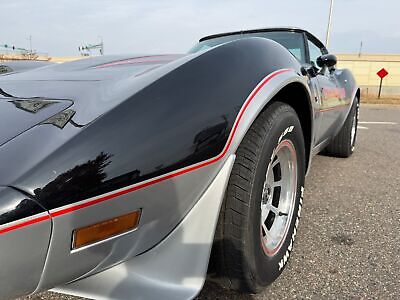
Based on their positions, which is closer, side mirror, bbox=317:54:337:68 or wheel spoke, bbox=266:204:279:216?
wheel spoke, bbox=266:204:279:216

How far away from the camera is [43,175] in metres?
0.92

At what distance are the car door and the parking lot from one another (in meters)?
0.49

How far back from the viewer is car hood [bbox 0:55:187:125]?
116cm

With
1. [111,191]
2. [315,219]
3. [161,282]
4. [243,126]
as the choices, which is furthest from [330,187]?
[111,191]

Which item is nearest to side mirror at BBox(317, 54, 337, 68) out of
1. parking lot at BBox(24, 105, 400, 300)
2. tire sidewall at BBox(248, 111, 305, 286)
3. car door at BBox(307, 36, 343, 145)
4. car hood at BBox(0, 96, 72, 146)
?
car door at BBox(307, 36, 343, 145)

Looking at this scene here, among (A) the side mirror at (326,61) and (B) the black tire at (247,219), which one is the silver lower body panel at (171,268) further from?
(A) the side mirror at (326,61)

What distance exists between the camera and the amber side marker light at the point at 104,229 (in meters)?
0.97

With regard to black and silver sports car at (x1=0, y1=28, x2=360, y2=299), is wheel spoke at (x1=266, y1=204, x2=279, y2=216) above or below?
below

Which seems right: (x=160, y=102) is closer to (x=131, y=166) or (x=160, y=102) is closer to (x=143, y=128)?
(x=143, y=128)

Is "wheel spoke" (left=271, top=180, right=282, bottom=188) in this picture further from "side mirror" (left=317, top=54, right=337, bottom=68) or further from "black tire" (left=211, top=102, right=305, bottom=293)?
"side mirror" (left=317, top=54, right=337, bottom=68)

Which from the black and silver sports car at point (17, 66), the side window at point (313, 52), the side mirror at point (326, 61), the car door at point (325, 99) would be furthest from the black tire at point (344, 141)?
the black and silver sports car at point (17, 66)

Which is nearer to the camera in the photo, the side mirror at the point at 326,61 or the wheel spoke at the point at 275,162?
the wheel spoke at the point at 275,162

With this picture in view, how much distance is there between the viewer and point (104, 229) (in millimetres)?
1018

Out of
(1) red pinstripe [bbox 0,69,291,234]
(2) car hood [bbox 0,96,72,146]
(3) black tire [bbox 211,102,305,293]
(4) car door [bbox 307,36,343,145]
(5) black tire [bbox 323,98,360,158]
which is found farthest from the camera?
(5) black tire [bbox 323,98,360,158]
